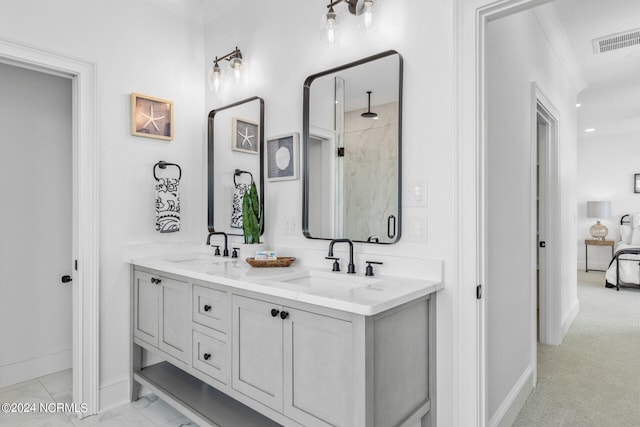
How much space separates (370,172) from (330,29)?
0.73 meters

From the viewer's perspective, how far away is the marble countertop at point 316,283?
4.36 feet

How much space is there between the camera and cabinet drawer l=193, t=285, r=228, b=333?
70.9 inches

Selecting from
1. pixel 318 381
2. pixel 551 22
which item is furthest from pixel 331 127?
pixel 551 22

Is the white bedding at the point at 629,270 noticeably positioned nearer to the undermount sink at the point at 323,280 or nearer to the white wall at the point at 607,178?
the white wall at the point at 607,178

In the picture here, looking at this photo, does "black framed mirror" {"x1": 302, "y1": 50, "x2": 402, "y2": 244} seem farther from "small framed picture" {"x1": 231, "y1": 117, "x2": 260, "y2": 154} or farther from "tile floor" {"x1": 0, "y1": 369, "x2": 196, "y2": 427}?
"tile floor" {"x1": 0, "y1": 369, "x2": 196, "y2": 427}

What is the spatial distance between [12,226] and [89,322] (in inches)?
41.2

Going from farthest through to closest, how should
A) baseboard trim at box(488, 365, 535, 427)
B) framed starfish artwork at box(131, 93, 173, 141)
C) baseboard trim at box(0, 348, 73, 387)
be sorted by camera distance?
baseboard trim at box(0, 348, 73, 387), framed starfish artwork at box(131, 93, 173, 141), baseboard trim at box(488, 365, 535, 427)

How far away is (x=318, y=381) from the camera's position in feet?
4.58

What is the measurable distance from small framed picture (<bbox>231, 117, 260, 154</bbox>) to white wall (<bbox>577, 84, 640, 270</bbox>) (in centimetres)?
713

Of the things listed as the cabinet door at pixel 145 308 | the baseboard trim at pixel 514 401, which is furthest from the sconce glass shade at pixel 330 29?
the baseboard trim at pixel 514 401

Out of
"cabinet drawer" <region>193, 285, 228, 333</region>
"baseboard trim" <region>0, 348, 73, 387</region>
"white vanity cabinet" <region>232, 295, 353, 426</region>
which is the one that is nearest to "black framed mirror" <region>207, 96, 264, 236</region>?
"cabinet drawer" <region>193, 285, 228, 333</region>

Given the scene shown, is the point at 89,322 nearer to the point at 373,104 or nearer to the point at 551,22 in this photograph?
the point at 373,104

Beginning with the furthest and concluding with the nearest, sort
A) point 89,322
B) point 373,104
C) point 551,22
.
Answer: point 551,22
point 89,322
point 373,104

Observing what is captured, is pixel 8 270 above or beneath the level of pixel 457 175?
beneath
